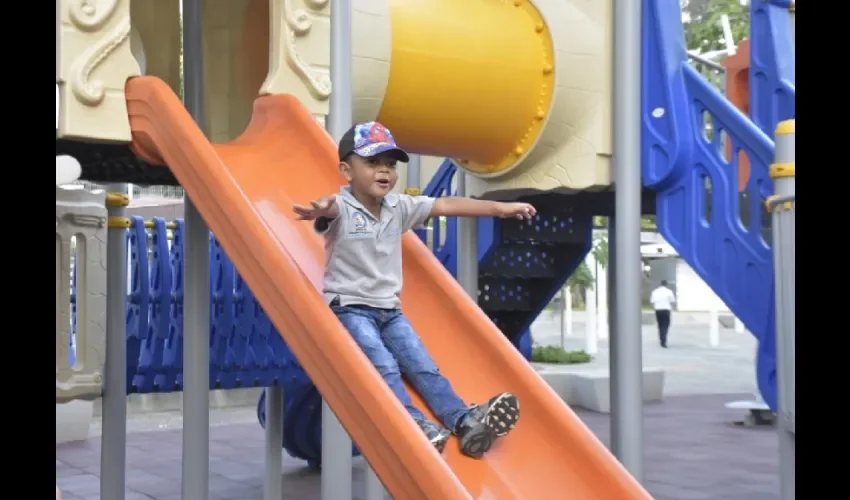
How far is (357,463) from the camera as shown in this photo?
9133 mm

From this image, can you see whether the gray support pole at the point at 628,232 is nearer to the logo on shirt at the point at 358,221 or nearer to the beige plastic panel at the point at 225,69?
the beige plastic panel at the point at 225,69

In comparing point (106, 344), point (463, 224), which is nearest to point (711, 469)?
point (463, 224)

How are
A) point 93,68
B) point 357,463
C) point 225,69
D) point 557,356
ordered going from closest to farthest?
point 93,68
point 225,69
point 357,463
point 557,356

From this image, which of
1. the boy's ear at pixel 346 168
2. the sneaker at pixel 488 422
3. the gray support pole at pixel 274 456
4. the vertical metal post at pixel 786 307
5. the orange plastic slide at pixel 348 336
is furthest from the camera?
the gray support pole at pixel 274 456

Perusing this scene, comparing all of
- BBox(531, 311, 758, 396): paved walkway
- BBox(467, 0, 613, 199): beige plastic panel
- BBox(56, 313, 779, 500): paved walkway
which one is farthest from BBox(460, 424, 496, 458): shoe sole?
BBox(531, 311, 758, 396): paved walkway

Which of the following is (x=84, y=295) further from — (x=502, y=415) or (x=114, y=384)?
(x=502, y=415)

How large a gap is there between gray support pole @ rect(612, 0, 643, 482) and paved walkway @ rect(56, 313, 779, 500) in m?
1.70

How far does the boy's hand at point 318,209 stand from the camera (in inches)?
138

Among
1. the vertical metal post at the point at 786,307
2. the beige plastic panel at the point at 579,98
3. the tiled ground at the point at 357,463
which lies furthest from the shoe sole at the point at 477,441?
the tiled ground at the point at 357,463

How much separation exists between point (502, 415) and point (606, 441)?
6481mm

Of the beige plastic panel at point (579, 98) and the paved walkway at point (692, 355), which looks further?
the paved walkway at point (692, 355)

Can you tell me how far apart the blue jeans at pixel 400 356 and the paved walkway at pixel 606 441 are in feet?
1.72

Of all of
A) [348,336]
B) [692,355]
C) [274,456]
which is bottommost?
[692,355]

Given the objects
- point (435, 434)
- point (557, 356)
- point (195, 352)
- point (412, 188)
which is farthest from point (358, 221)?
point (557, 356)
